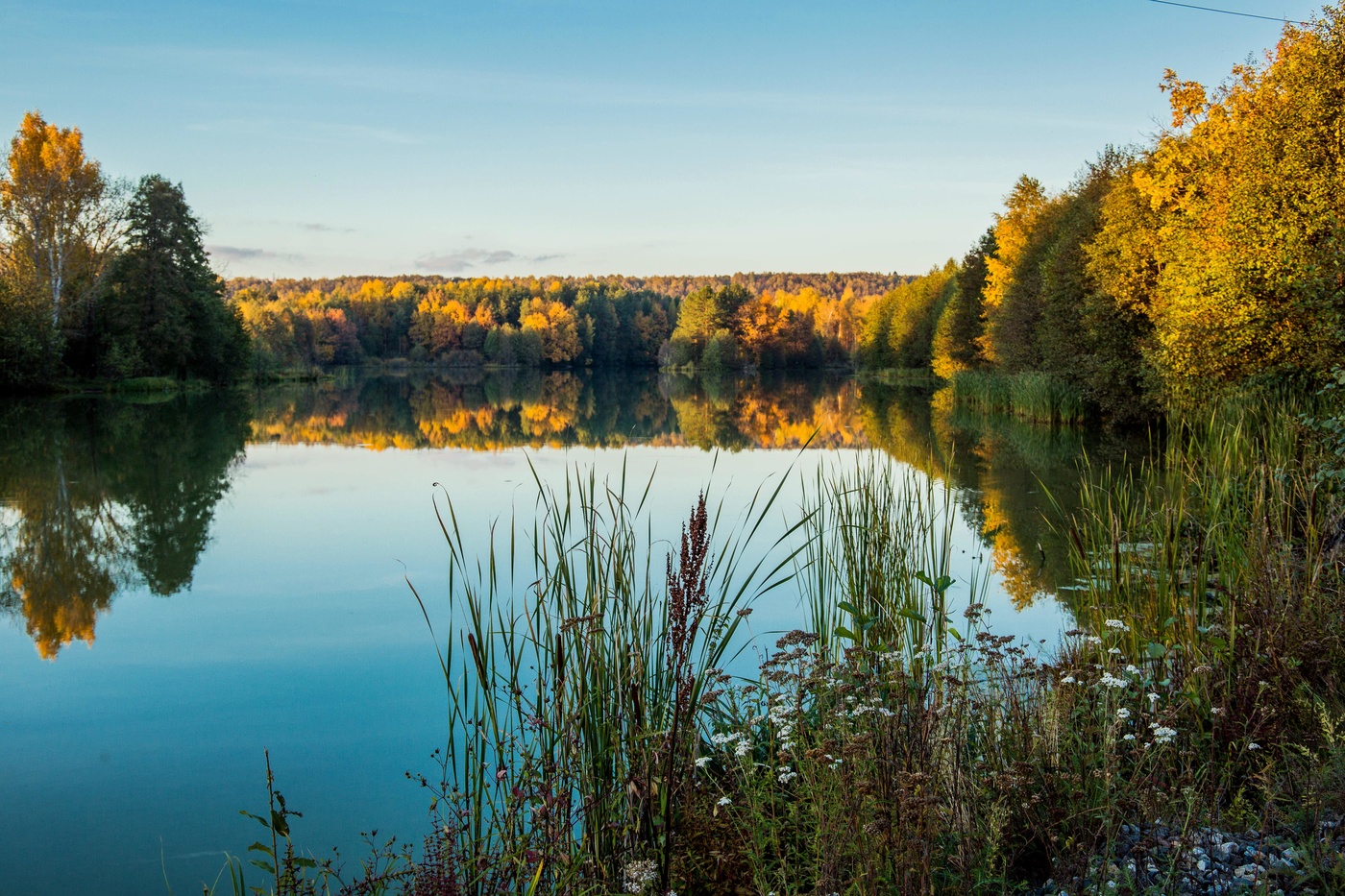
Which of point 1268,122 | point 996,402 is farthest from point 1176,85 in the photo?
point 996,402

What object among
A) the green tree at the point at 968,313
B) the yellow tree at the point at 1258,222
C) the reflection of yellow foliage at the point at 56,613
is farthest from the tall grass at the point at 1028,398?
the reflection of yellow foliage at the point at 56,613

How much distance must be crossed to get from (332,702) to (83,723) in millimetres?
1218

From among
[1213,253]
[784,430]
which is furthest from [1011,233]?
[1213,253]

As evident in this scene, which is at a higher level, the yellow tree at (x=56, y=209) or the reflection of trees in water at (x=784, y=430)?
the yellow tree at (x=56, y=209)

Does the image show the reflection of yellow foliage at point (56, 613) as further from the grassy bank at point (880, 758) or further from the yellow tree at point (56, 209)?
the yellow tree at point (56, 209)

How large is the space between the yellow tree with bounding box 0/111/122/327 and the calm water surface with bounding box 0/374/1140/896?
13.6m

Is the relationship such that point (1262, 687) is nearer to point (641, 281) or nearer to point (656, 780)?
point (656, 780)

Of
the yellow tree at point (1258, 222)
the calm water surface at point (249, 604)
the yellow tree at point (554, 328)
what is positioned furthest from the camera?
the yellow tree at point (554, 328)

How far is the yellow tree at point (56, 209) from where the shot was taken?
28938mm

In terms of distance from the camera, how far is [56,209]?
29703mm

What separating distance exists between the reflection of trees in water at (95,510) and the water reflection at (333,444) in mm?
25

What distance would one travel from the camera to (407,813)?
4.00 meters

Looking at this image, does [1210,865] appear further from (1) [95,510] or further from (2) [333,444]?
(2) [333,444]

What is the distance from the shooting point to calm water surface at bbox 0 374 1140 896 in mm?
4012
